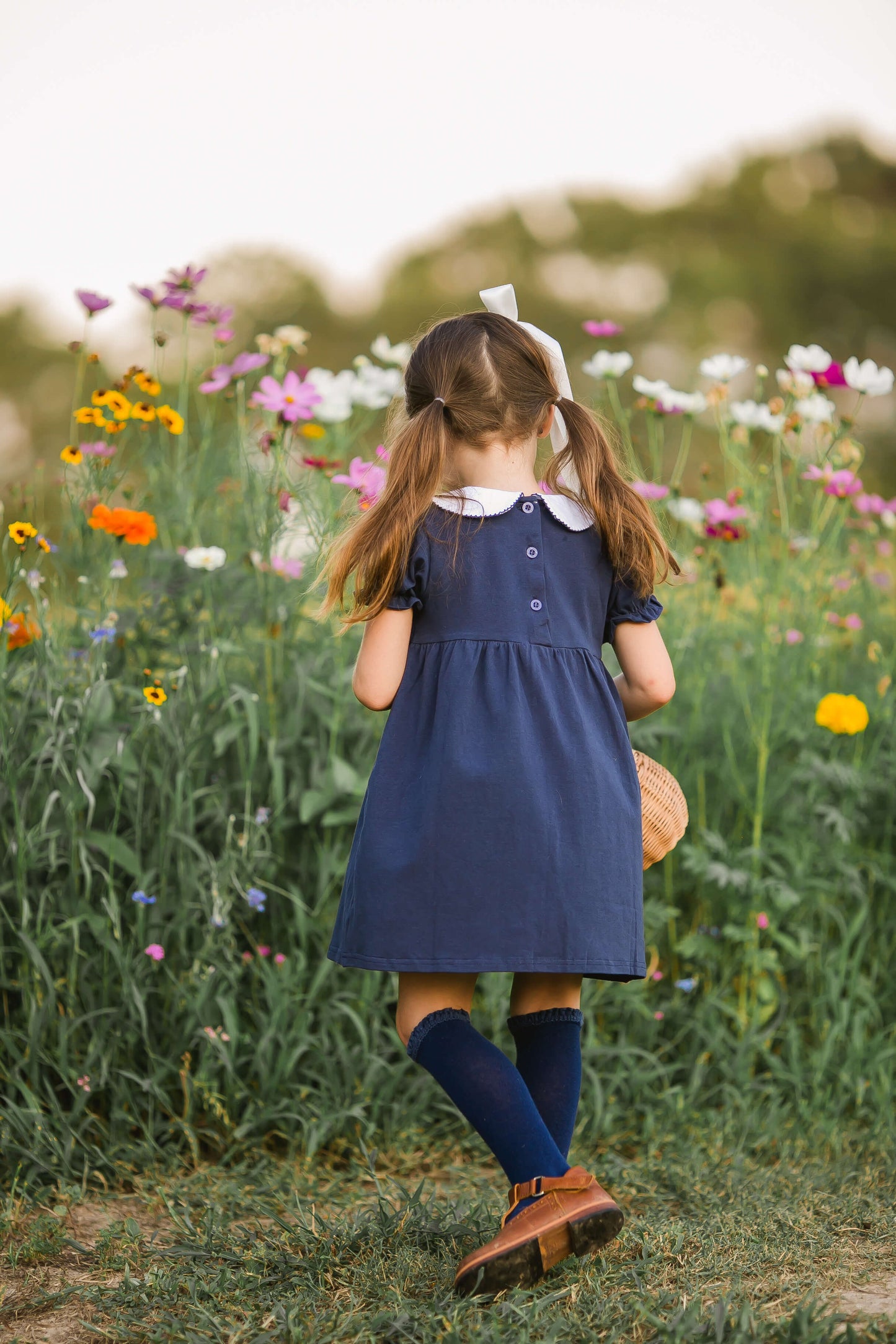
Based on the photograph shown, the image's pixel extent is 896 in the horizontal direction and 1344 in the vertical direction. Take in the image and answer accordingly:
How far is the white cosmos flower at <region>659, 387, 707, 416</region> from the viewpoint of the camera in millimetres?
3111

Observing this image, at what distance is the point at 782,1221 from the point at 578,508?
48.1 inches

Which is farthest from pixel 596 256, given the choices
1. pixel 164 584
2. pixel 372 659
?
pixel 372 659

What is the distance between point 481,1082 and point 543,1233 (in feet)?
0.67

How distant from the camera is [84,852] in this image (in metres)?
2.40

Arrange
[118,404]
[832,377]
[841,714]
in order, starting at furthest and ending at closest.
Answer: [832,377]
[841,714]
[118,404]

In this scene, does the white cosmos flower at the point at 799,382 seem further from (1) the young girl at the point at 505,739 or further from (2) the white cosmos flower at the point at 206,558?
(2) the white cosmos flower at the point at 206,558

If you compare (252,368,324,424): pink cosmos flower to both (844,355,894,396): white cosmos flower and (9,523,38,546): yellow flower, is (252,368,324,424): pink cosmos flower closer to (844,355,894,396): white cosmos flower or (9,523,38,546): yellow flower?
(9,523,38,546): yellow flower

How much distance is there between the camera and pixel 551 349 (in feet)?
6.46

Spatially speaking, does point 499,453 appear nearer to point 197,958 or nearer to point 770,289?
point 197,958

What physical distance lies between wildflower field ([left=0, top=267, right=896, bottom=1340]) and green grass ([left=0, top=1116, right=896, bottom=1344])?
3 cm

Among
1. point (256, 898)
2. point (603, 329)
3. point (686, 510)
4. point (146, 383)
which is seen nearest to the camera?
point (256, 898)

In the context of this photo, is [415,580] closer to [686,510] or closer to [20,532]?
[20,532]

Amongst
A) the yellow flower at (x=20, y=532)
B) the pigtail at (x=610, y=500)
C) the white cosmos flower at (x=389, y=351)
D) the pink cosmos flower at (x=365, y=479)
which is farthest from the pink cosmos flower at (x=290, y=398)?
the pigtail at (x=610, y=500)

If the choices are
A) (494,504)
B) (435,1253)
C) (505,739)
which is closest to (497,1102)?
(435,1253)
